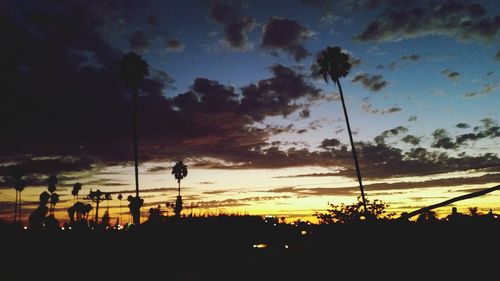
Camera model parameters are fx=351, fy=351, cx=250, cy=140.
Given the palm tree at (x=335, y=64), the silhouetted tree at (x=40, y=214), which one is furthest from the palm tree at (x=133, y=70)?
the silhouetted tree at (x=40, y=214)

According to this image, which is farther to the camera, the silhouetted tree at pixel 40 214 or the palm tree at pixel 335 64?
the silhouetted tree at pixel 40 214

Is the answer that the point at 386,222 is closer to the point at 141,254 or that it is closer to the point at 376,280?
the point at 376,280

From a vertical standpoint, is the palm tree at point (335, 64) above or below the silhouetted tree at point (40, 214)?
above

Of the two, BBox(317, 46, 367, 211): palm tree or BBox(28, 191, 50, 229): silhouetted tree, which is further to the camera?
BBox(28, 191, 50, 229): silhouetted tree

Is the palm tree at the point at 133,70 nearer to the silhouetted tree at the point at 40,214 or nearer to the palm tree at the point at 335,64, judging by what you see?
the palm tree at the point at 335,64

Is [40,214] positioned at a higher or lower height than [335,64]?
lower

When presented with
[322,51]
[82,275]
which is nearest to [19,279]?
[82,275]

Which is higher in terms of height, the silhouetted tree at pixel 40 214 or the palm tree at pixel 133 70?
the palm tree at pixel 133 70

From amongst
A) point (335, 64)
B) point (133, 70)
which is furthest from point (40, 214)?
point (335, 64)

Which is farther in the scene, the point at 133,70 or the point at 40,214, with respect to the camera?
the point at 40,214

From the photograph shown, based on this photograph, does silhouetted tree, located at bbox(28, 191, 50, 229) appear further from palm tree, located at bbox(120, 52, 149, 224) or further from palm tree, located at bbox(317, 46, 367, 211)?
palm tree, located at bbox(317, 46, 367, 211)

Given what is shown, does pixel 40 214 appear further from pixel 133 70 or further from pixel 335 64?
pixel 335 64

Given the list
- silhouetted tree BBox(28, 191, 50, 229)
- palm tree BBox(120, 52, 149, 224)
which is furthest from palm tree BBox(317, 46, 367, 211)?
silhouetted tree BBox(28, 191, 50, 229)

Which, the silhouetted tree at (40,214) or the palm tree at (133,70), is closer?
the palm tree at (133,70)
